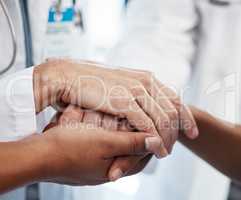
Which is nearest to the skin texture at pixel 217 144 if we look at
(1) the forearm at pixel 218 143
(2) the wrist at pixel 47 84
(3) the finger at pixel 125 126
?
(1) the forearm at pixel 218 143

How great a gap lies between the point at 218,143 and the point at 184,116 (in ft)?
0.45

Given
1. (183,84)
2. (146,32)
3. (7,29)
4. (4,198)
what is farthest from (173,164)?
(7,29)

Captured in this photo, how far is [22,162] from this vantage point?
0.63 metres

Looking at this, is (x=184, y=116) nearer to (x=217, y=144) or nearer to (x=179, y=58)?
(x=217, y=144)

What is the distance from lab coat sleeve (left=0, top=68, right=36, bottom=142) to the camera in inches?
28.1

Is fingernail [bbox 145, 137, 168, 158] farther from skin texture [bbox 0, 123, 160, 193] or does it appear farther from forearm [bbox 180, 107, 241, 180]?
forearm [bbox 180, 107, 241, 180]

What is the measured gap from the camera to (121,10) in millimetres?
1477

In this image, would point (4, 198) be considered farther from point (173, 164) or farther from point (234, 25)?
point (234, 25)

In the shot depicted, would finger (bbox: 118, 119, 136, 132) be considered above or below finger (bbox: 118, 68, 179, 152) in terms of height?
below

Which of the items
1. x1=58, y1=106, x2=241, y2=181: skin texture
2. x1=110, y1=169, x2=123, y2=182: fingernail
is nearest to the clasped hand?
x1=110, y1=169, x2=123, y2=182: fingernail

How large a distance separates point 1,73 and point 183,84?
478 millimetres

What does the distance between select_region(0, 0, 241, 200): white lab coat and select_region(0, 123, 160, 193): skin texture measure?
1.00 feet

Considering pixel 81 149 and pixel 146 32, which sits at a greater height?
pixel 146 32

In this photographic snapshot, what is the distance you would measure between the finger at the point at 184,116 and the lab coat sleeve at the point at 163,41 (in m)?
0.20
